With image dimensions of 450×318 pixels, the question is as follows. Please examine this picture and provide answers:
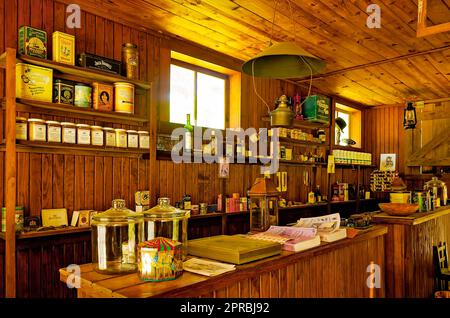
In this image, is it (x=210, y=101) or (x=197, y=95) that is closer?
(x=197, y=95)

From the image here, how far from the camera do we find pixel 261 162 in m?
4.84

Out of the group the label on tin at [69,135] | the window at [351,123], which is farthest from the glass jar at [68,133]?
the window at [351,123]

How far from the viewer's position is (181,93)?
413cm

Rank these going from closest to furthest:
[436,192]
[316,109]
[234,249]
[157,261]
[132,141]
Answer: [157,261], [234,249], [132,141], [436,192], [316,109]

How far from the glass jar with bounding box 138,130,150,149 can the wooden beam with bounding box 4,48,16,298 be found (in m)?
1.02

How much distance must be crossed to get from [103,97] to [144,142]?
1.68ft

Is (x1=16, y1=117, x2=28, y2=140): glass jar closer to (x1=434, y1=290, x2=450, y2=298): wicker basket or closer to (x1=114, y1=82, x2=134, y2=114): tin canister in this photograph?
(x1=114, y1=82, x2=134, y2=114): tin canister

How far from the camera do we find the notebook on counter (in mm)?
1691

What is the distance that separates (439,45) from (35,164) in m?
4.11

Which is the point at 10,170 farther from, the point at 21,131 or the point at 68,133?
the point at 68,133

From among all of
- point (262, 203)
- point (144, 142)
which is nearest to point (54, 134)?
point (144, 142)

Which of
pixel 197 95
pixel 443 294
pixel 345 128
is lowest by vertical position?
pixel 443 294
